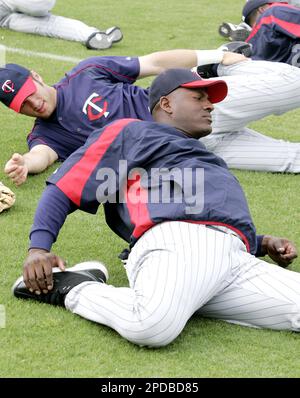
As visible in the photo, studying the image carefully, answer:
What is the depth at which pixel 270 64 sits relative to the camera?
20.4 ft

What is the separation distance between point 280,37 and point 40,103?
1.89m

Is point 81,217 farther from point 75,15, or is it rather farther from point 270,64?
point 75,15

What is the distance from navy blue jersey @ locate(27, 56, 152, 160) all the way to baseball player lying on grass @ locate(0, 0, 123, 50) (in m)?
2.60

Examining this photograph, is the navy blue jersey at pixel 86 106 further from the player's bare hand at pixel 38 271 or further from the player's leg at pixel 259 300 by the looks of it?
the player's leg at pixel 259 300

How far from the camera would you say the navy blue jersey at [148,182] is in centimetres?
410

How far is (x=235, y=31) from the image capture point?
8.75m

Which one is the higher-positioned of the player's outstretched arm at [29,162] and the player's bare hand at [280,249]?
the player's bare hand at [280,249]

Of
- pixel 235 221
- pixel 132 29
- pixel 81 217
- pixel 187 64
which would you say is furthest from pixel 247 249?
pixel 132 29

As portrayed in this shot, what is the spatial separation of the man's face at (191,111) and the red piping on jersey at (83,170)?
33 cm

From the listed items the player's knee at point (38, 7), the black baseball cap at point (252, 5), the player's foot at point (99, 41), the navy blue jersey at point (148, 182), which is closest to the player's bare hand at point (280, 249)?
the navy blue jersey at point (148, 182)

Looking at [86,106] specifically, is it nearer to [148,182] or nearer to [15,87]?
[15,87]

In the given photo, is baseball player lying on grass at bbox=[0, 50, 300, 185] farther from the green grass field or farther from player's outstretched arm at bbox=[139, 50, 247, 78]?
the green grass field

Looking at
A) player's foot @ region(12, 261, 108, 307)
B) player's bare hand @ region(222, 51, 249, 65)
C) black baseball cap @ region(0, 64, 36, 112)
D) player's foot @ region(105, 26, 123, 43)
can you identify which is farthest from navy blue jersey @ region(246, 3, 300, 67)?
player's foot @ region(12, 261, 108, 307)
